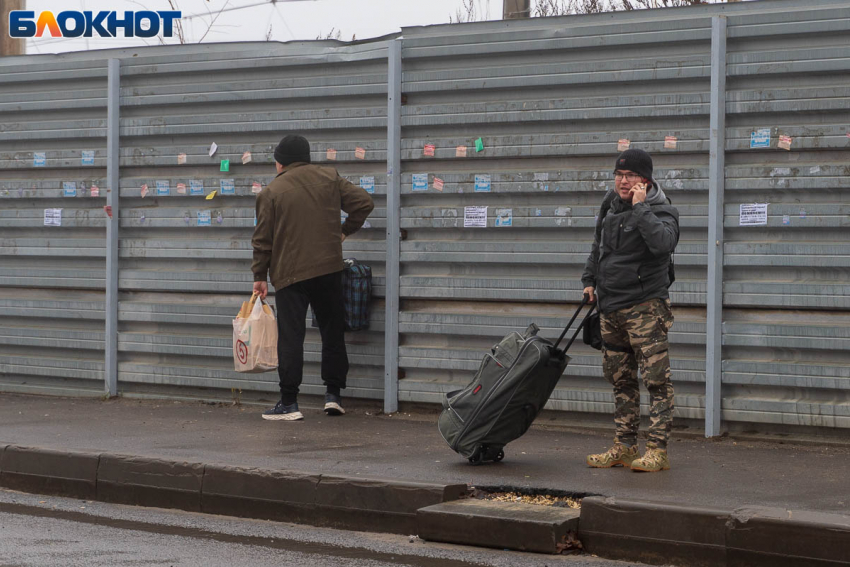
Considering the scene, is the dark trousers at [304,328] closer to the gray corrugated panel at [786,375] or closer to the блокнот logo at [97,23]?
the gray corrugated panel at [786,375]

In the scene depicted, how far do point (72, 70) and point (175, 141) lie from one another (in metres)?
1.23

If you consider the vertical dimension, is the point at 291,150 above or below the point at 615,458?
above

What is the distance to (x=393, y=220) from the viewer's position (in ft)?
28.8

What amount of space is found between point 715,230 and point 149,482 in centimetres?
393

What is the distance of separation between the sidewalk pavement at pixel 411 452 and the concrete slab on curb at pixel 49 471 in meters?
0.16

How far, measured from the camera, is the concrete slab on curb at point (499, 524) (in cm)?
531

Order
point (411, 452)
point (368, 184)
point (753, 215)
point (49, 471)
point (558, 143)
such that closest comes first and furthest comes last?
point (49, 471), point (411, 452), point (753, 215), point (558, 143), point (368, 184)

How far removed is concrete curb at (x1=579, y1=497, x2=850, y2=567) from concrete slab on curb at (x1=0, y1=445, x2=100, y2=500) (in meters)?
3.17

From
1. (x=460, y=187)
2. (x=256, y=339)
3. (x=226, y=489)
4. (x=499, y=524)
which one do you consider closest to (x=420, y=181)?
(x=460, y=187)

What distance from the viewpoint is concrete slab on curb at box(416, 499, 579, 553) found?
17.4ft

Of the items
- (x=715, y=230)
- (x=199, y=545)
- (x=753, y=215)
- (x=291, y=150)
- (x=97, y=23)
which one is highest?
(x=97, y=23)

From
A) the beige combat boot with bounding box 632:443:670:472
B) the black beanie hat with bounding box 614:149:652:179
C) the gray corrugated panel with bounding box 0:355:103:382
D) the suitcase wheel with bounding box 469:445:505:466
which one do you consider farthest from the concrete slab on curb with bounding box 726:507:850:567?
the gray corrugated panel with bounding box 0:355:103:382

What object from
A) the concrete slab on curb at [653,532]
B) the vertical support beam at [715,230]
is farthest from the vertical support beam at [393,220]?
the concrete slab on curb at [653,532]

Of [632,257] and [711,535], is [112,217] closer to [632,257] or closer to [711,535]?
[632,257]
